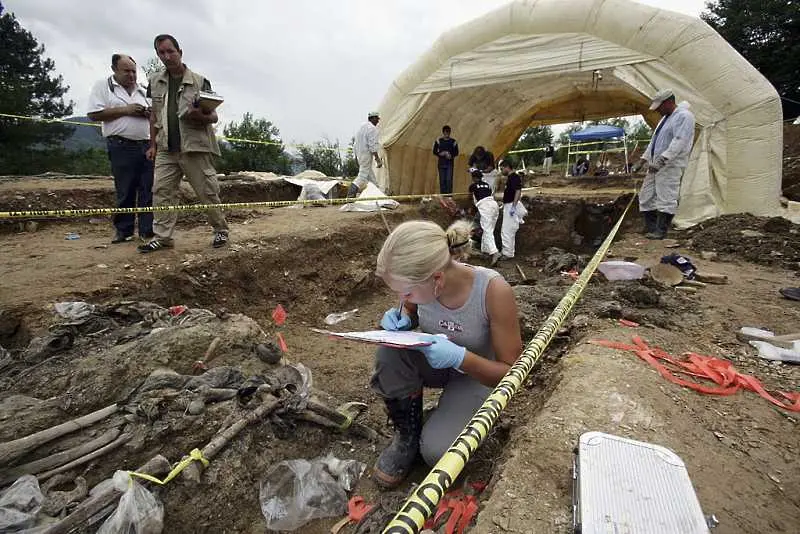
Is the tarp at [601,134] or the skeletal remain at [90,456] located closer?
the skeletal remain at [90,456]

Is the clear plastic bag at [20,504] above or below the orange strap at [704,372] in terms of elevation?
below

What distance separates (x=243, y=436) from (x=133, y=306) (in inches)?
61.3

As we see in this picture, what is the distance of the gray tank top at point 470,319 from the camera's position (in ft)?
5.99

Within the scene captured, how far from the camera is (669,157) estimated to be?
5.69 metres

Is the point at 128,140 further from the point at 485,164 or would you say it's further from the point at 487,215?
the point at 485,164

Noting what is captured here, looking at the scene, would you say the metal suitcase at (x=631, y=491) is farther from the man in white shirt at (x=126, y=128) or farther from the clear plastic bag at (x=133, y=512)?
the man in white shirt at (x=126, y=128)

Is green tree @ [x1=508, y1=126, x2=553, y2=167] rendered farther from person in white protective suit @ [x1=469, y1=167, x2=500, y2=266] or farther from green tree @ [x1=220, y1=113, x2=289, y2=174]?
person in white protective suit @ [x1=469, y1=167, x2=500, y2=266]

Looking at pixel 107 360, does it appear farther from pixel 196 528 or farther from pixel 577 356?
pixel 577 356

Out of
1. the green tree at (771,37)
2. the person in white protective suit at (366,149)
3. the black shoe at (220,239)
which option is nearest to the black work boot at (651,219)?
the person in white protective suit at (366,149)

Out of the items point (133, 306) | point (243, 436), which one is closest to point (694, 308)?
point (243, 436)

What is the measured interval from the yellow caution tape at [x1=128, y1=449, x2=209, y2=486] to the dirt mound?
19.6 ft

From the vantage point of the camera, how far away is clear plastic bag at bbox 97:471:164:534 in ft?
5.08

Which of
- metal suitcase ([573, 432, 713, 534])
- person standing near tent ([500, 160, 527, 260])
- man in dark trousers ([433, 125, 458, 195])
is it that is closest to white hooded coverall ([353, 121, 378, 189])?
man in dark trousers ([433, 125, 458, 195])

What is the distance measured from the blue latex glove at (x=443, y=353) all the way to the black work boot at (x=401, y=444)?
1.48ft
